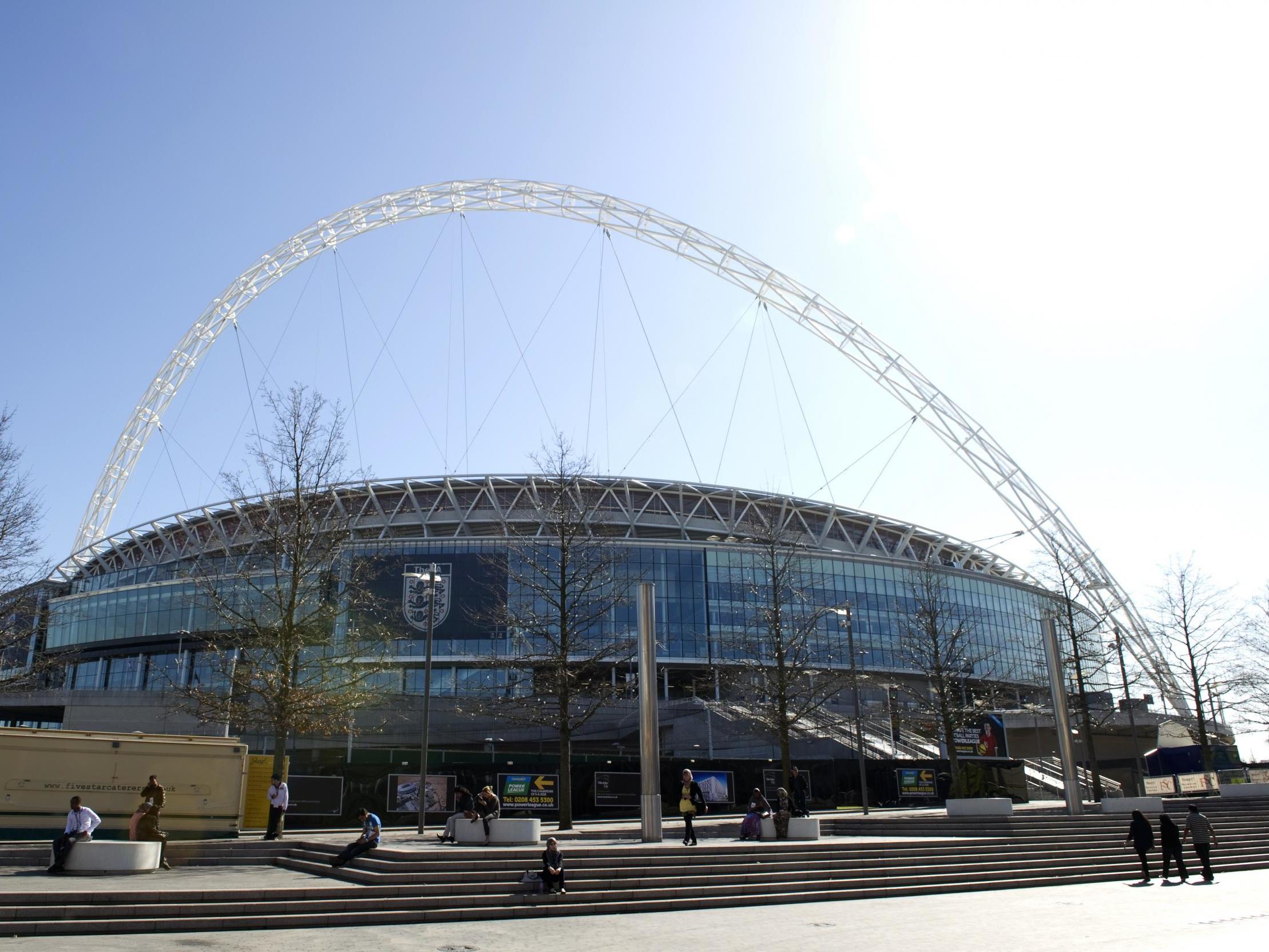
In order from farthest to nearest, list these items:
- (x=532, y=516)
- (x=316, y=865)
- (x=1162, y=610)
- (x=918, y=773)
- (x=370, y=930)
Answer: (x=532, y=516), (x=1162, y=610), (x=918, y=773), (x=316, y=865), (x=370, y=930)

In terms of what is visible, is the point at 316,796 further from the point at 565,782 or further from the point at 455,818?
the point at 455,818

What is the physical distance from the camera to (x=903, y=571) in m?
72.2

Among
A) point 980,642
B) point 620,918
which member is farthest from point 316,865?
point 980,642

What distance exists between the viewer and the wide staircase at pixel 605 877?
14258 millimetres

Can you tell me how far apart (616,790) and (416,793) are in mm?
6793

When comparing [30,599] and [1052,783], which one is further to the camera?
[1052,783]

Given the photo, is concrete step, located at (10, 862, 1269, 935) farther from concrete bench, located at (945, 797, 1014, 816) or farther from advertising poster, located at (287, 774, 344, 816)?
advertising poster, located at (287, 774, 344, 816)

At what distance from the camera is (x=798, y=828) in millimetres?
23453

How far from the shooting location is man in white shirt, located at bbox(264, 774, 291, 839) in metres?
23.0

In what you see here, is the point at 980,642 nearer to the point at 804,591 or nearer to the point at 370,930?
the point at 804,591

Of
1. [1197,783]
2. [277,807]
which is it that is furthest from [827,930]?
[1197,783]

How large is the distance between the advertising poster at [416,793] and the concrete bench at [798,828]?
10997mm

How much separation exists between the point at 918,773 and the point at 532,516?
3653 centimetres

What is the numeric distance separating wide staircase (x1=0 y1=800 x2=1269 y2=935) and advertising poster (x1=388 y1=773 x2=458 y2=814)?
721cm
